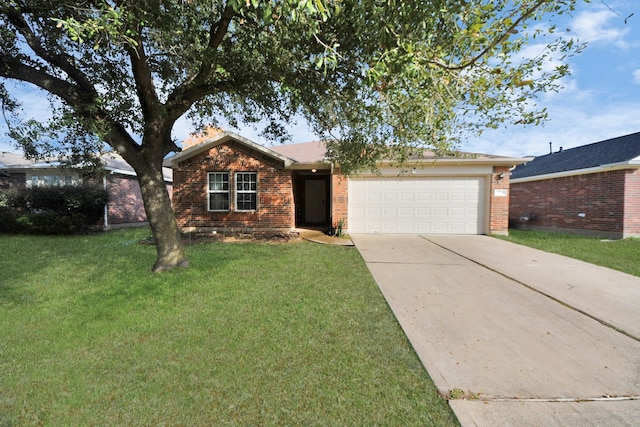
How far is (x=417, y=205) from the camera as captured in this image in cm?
1098

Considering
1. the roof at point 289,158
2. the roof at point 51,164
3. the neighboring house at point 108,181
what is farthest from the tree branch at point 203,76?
the neighboring house at point 108,181

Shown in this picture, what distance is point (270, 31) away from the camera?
4.61 metres

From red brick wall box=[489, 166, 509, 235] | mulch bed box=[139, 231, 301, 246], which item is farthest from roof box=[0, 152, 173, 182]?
red brick wall box=[489, 166, 509, 235]

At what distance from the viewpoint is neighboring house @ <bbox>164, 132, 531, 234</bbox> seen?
10.8 m

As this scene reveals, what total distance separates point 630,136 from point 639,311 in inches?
489

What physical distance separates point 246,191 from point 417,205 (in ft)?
22.1

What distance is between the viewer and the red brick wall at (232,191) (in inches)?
436

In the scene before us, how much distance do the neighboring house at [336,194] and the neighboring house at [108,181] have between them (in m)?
4.38

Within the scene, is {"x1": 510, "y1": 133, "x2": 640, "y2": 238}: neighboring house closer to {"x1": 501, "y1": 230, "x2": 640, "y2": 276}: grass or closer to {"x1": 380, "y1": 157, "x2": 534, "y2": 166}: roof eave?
{"x1": 501, "y1": 230, "x2": 640, "y2": 276}: grass

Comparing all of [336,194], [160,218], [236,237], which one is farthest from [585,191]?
[160,218]

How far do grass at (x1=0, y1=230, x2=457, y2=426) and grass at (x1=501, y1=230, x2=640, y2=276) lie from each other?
6.38m

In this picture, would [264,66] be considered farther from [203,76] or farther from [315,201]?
[315,201]

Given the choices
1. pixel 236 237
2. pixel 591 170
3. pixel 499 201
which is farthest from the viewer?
pixel 591 170

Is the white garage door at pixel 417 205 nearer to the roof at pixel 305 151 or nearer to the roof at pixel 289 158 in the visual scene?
the roof at pixel 289 158
